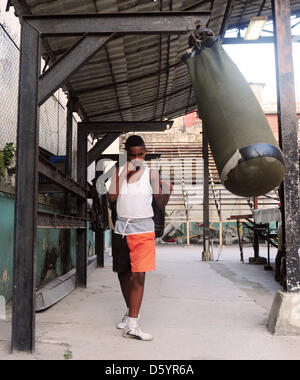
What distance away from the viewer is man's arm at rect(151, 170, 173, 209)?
130 inches

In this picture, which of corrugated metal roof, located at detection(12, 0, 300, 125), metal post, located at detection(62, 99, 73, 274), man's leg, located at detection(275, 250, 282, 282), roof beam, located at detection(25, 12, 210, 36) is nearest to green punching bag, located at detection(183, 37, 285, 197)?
roof beam, located at detection(25, 12, 210, 36)

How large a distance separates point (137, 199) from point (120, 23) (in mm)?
1422

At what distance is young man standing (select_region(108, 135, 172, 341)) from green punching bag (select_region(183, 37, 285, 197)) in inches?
27.8

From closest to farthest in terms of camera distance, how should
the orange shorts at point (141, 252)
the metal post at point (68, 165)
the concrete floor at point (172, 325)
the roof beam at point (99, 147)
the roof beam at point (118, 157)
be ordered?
the concrete floor at point (172, 325) → the orange shorts at point (141, 252) → the metal post at point (68, 165) → the roof beam at point (99, 147) → the roof beam at point (118, 157)

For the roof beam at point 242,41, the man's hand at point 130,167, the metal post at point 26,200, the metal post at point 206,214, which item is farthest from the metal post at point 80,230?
the metal post at point 206,214

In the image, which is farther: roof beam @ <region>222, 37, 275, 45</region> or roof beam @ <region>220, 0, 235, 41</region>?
roof beam @ <region>222, 37, 275, 45</region>

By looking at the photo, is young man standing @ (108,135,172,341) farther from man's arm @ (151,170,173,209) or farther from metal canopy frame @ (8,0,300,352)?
metal canopy frame @ (8,0,300,352)

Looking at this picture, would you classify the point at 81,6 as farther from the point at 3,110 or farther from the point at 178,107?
the point at 178,107

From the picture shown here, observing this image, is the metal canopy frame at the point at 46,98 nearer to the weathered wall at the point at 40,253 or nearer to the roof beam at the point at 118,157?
the weathered wall at the point at 40,253

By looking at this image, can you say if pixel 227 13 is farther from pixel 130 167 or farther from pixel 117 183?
pixel 117 183

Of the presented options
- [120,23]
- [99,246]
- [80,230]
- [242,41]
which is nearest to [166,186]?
[120,23]

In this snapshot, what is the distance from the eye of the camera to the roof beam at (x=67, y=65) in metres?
3.00

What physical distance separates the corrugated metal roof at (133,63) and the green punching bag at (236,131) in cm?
192
